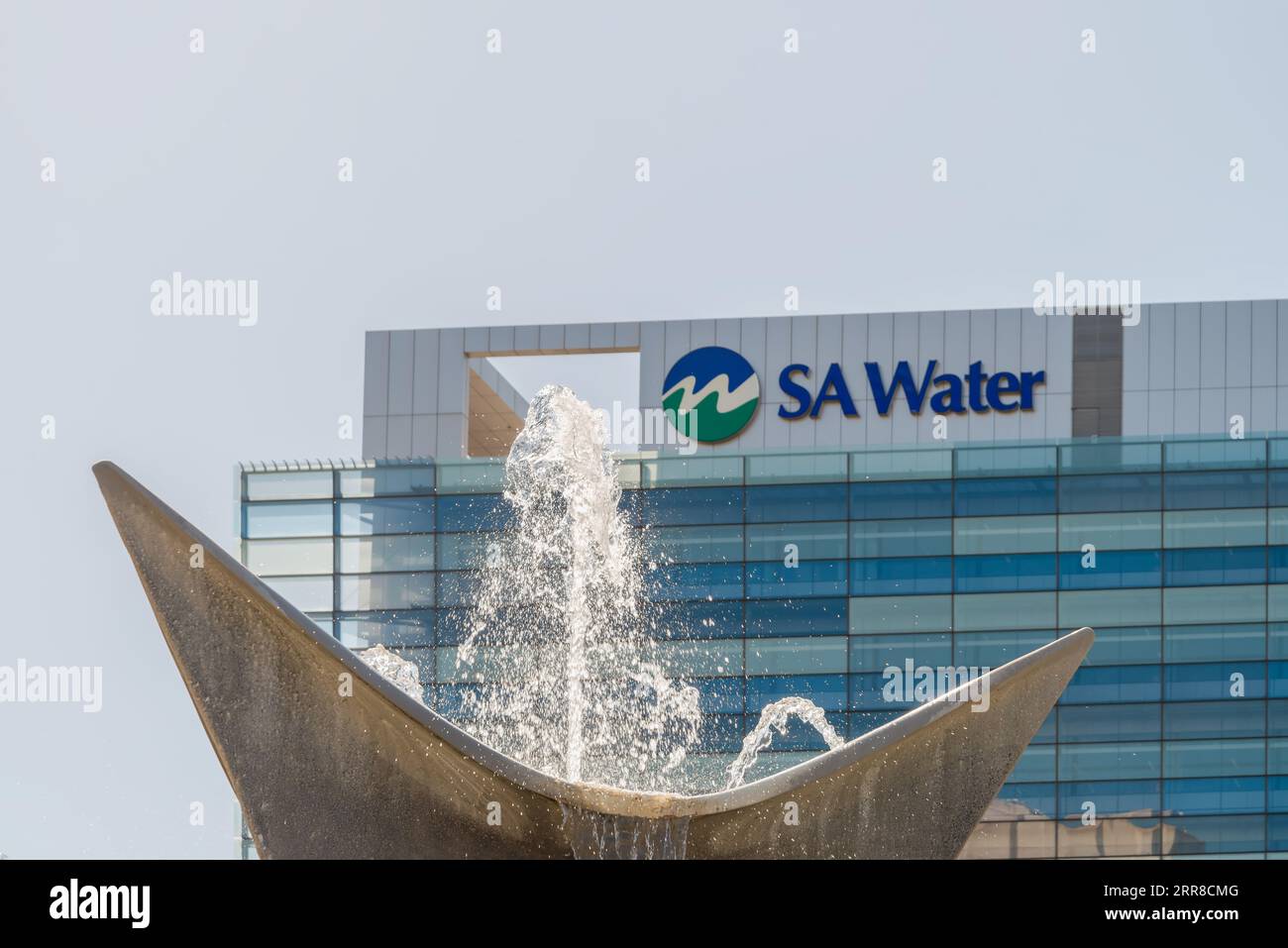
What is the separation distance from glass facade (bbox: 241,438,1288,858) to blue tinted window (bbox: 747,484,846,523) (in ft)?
0.18

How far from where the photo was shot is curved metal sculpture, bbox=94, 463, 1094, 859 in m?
10.3

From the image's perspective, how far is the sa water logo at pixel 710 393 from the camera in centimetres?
4500

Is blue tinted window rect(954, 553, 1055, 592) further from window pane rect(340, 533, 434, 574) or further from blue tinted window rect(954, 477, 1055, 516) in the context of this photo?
window pane rect(340, 533, 434, 574)

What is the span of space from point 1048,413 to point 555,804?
35.4 m

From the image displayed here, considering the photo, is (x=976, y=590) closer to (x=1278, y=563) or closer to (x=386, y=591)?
(x=1278, y=563)

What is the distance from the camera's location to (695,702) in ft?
135

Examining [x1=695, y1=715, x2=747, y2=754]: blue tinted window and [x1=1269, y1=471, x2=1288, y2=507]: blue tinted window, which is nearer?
[x1=695, y1=715, x2=747, y2=754]: blue tinted window

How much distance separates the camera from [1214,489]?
41594 mm

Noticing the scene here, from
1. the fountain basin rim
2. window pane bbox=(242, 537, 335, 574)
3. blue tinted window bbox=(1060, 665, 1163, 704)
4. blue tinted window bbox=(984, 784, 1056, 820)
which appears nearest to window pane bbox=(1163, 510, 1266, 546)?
blue tinted window bbox=(1060, 665, 1163, 704)

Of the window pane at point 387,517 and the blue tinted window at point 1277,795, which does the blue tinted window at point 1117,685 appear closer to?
the blue tinted window at point 1277,795
